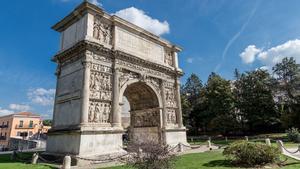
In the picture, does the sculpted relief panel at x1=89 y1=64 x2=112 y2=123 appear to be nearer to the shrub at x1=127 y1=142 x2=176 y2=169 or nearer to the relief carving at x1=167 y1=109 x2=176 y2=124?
the relief carving at x1=167 y1=109 x2=176 y2=124

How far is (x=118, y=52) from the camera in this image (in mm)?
15344

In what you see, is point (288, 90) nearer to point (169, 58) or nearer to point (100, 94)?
point (169, 58)

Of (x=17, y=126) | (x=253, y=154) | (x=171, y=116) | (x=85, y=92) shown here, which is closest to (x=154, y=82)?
(x=171, y=116)

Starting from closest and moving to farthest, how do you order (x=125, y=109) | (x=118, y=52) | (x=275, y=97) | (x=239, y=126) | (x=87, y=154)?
(x=87, y=154)
(x=118, y=52)
(x=125, y=109)
(x=239, y=126)
(x=275, y=97)

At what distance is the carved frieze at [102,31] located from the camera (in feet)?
48.8

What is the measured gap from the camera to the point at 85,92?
12.8m

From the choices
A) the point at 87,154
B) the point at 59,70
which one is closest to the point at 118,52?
the point at 59,70

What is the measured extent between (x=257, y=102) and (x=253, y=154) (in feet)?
99.5

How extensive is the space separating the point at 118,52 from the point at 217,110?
2728cm

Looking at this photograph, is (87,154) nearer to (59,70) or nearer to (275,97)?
(59,70)

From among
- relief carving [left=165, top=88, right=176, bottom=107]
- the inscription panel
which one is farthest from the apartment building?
the inscription panel

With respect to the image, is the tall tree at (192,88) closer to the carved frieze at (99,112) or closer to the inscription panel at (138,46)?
the inscription panel at (138,46)

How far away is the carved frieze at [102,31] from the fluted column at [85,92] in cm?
252

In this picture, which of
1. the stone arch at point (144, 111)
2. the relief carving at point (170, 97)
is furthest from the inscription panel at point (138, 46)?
the relief carving at point (170, 97)
